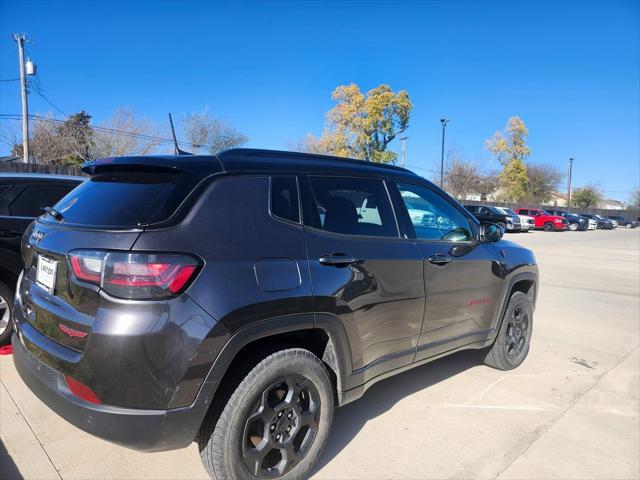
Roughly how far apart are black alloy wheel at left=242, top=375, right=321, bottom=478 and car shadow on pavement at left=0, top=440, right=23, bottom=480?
4.39ft

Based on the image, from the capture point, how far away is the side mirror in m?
3.78

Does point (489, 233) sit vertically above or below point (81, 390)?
above

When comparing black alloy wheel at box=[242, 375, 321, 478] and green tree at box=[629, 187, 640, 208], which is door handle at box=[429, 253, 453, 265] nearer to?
black alloy wheel at box=[242, 375, 321, 478]

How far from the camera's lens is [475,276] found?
3.62 metres

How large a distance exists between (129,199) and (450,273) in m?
2.29

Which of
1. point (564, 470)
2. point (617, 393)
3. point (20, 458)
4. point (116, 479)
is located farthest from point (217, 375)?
point (617, 393)

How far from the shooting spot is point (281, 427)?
2.41 meters

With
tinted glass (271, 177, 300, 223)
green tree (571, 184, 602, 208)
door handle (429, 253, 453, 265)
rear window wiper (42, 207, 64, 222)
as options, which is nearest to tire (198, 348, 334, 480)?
tinted glass (271, 177, 300, 223)

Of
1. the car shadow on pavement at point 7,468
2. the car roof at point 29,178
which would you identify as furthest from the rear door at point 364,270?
the car roof at point 29,178

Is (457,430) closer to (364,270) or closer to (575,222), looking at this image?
(364,270)

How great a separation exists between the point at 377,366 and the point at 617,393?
2.61 metres

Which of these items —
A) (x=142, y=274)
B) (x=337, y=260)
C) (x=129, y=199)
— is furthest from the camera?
(x=337, y=260)

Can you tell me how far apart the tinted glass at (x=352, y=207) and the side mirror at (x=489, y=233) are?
3.71 feet

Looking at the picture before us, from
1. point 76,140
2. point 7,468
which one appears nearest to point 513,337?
point 7,468
